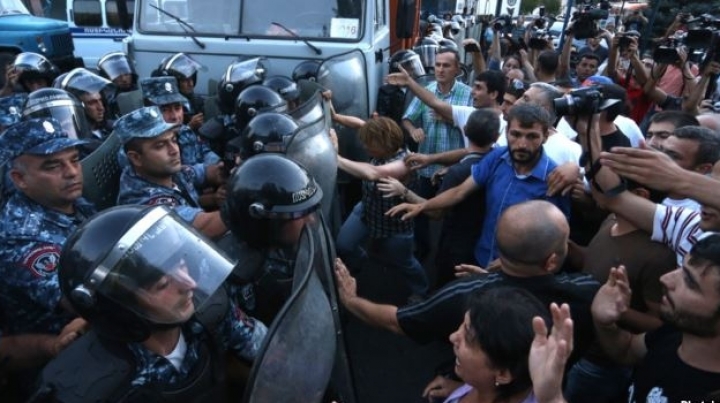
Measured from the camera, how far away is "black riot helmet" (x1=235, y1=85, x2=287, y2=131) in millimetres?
3682

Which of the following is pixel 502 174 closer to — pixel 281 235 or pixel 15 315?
pixel 281 235

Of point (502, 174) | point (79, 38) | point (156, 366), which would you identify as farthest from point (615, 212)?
point (79, 38)

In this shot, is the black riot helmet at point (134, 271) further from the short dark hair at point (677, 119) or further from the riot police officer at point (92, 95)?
the riot police officer at point (92, 95)

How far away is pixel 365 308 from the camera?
7.68 ft

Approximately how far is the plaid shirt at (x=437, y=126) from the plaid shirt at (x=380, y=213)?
29.9 inches

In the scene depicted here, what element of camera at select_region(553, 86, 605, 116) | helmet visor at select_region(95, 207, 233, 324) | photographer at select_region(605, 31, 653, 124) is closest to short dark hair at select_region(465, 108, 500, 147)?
camera at select_region(553, 86, 605, 116)

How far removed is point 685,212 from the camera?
220 centimetres

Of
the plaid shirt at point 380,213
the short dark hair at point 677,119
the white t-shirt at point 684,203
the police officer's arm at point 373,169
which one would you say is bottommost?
the plaid shirt at point 380,213

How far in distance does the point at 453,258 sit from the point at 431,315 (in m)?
1.30

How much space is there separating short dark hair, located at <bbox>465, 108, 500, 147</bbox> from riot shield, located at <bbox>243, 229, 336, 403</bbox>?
2.09 m

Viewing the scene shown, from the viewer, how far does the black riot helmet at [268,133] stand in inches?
111

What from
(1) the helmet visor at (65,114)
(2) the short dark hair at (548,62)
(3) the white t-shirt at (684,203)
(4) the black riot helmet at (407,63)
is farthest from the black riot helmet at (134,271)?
(2) the short dark hair at (548,62)

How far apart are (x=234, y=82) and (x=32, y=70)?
241 centimetres

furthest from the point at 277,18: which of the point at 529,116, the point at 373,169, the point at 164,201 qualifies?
the point at 529,116
